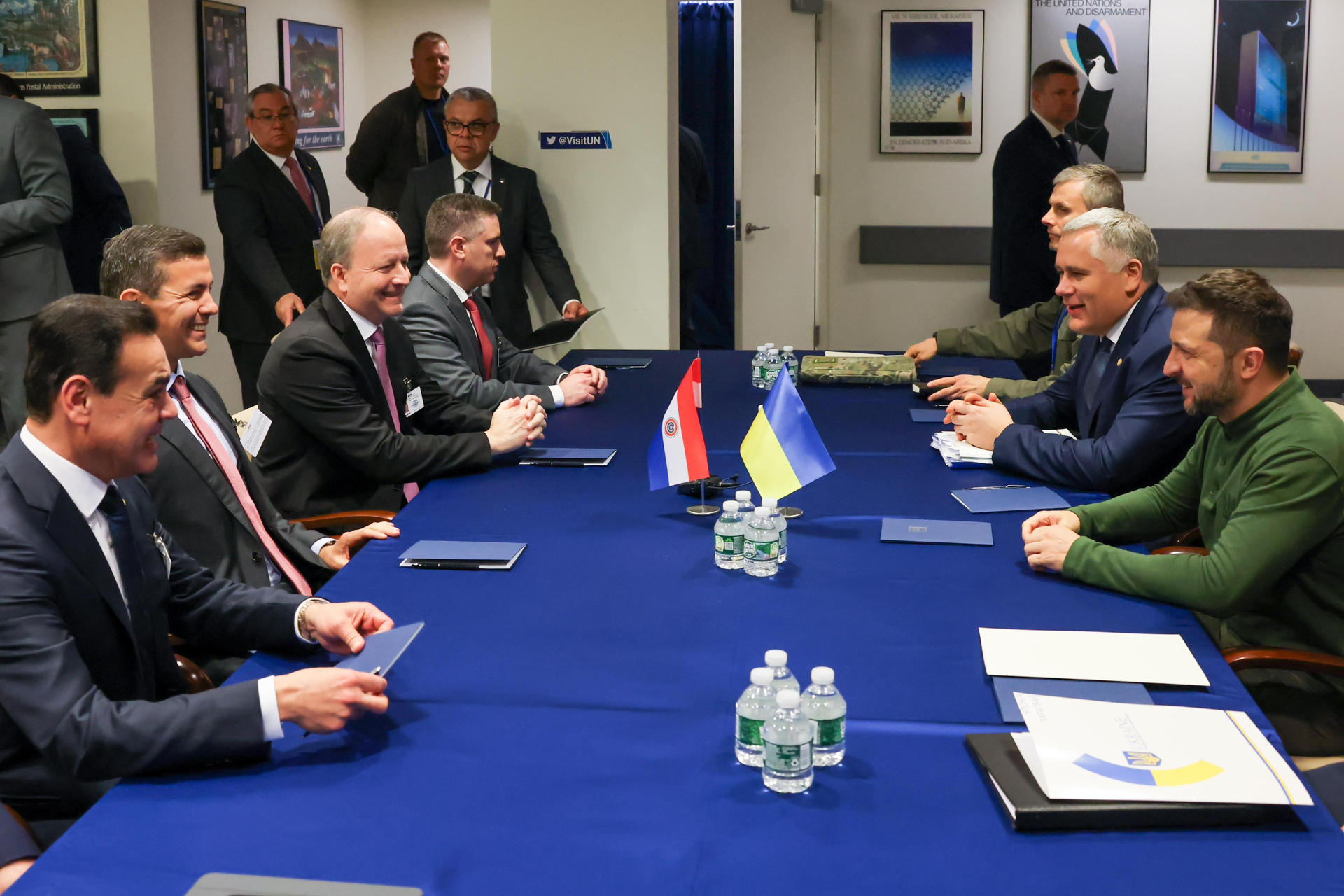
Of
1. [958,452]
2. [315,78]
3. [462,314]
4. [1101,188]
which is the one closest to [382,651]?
[958,452]

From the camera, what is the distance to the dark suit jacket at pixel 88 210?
5547 mm

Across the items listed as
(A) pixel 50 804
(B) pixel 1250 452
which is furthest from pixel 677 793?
(B) pixel 1250 452

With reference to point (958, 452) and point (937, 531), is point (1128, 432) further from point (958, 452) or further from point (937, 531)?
point (937, 531)

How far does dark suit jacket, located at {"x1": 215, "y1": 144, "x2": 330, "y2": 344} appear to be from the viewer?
18.3ft

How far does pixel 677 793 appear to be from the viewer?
5.25 feet

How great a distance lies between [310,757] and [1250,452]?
181 cm

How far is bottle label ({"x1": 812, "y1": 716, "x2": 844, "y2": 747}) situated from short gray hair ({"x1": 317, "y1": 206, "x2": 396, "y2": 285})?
2.22 m

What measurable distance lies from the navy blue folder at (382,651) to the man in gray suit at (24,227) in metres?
3.73

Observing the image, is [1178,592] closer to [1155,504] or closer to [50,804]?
[1155,504]

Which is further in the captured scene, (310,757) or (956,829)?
(310,757)

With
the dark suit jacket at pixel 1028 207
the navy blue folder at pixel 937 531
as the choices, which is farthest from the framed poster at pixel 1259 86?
the navy blue folder at pixel 937 531

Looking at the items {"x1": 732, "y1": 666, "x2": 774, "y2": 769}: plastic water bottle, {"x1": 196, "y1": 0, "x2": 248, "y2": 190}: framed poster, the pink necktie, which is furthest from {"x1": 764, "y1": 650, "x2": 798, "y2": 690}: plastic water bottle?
{"x1": 196, "y1": 0, "x2": 248, "y2": 190}: framed poster

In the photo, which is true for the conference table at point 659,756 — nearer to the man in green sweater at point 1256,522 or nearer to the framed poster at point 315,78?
the man in green sweater at point 1256,522

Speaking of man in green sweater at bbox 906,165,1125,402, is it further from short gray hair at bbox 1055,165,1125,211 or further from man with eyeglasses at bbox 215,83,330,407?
man with eyeglasses at bbox 215,83,330,407
